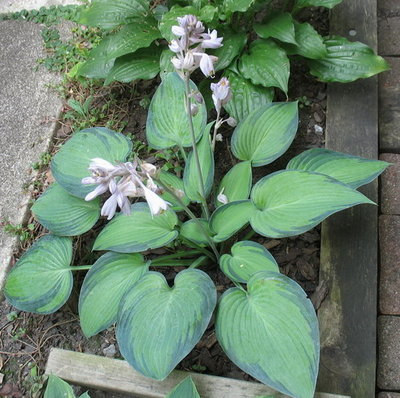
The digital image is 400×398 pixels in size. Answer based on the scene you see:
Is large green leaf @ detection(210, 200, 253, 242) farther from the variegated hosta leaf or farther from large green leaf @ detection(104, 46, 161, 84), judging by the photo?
large green leaf @ detection(104, 46, 161, 84)

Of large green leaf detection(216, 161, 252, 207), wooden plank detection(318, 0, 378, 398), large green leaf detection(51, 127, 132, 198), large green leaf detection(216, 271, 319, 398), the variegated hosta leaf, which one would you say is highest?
large green leaf detection(51, 127, 132, 198)

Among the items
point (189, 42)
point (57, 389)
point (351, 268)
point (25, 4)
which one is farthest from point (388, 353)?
point (25, 4)

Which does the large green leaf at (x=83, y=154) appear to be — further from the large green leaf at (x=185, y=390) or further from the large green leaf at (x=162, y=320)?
the large green leaf at (x=185, y=390)

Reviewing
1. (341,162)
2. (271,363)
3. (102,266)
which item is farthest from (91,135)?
(271,363)

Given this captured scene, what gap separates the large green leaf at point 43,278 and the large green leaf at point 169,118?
525 mm

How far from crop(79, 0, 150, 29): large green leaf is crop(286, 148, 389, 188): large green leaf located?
3.60 ft

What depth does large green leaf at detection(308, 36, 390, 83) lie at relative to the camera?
207 cm

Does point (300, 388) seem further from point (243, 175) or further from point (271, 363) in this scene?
point (243, 175)

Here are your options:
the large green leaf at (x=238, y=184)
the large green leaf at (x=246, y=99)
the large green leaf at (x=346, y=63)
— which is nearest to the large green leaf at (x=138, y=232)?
the large green leaf at (x=238, y=184)

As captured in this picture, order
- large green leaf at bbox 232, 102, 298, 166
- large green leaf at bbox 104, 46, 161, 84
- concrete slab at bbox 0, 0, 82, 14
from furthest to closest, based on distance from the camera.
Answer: concrete slab at bbox 0, 0, 82, 14
large green leaf at bbox 104, 46, 161, 84
large green leaf at bbox 232, 102, 298, 166

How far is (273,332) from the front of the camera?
1.36m

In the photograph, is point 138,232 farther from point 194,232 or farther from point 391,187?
point 391,187

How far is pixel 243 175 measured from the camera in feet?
5.74

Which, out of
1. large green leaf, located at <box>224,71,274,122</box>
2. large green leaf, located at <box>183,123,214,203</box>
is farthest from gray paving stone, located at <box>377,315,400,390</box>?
large green leaf, located at <box>224,71,274,122</box>
